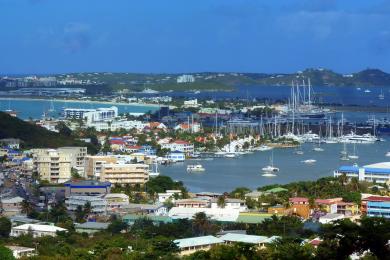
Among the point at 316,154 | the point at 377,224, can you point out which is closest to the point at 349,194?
the point at 377,224

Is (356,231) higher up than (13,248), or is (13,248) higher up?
(356,231)

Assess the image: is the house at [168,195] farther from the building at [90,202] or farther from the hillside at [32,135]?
the hillside at [32,135]

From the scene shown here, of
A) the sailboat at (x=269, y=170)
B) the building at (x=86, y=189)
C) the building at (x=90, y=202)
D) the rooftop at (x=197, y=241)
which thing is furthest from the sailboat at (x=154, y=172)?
the rooftop at (x=197, y=241)

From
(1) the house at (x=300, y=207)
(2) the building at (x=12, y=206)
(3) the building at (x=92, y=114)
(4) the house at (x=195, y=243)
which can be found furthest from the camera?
(3) the building at (x=92, y=114)

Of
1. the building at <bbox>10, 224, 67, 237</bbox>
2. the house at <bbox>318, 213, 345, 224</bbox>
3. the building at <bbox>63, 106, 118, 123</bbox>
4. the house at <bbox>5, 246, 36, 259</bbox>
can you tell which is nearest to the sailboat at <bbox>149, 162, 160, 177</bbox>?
the house at <bbox>318, 213, 345, 224</bbox>

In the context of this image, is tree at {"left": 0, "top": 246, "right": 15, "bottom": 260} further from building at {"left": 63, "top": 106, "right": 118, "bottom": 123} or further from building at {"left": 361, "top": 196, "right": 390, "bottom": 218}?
building at {"left": 63, "top": 106, "right": 118, "bottom": 123}

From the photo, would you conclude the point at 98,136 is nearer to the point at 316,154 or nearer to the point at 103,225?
the point at 316,154

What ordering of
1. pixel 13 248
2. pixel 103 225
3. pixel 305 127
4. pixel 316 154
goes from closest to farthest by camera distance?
pixel 13 248 < pixel 103 225 < pixel 316 154 < pixel 305 127
